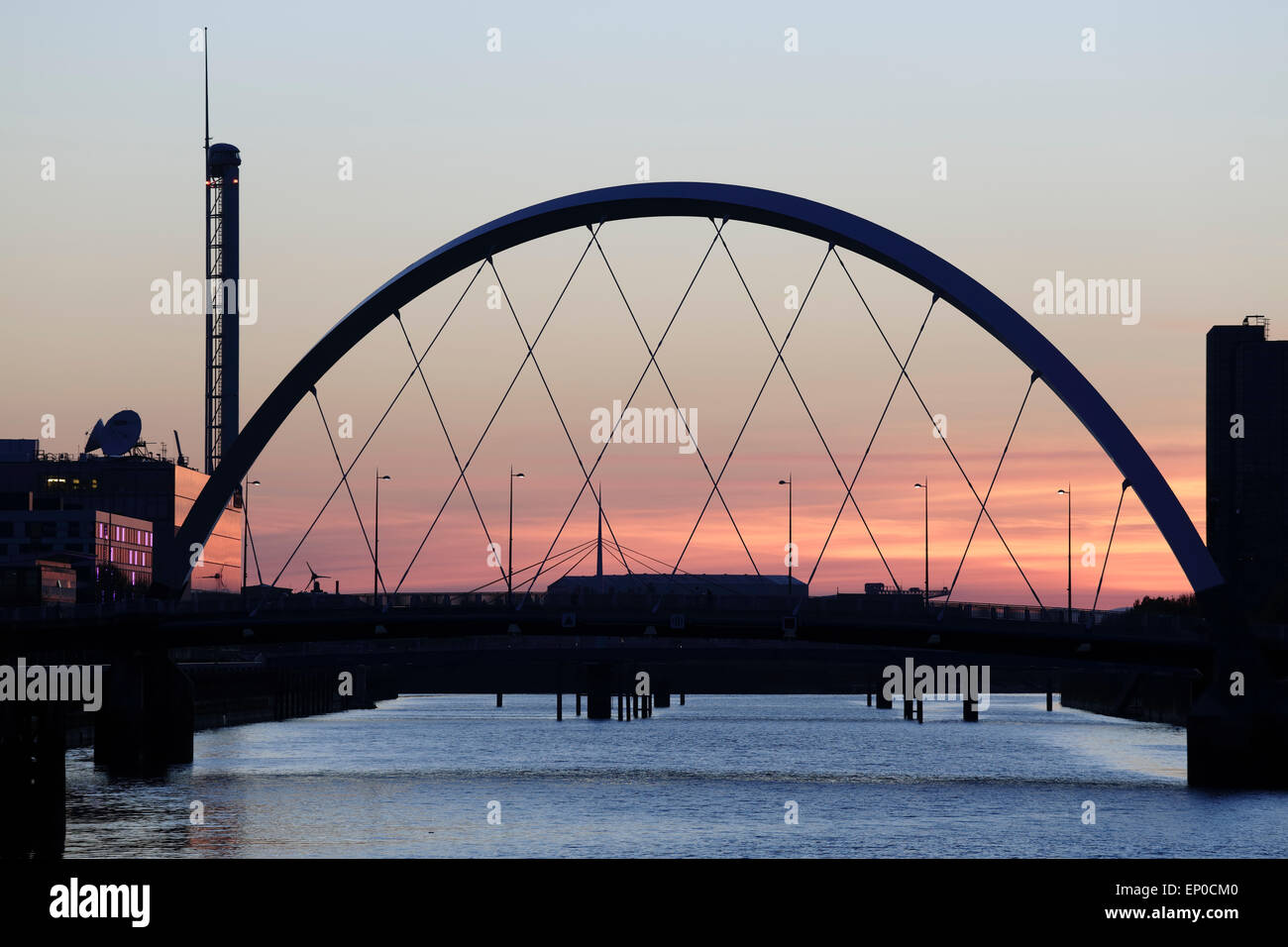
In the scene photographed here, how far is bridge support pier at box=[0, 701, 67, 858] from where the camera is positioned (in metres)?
43.9

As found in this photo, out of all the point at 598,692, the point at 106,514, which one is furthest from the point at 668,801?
the point at 106,514

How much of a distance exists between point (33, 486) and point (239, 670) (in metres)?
57.5

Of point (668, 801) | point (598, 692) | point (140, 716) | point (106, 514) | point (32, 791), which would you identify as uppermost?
point (106, 514)

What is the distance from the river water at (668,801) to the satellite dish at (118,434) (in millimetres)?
64659

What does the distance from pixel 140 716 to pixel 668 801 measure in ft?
82.3

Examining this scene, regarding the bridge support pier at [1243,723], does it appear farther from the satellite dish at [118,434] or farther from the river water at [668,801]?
the satellite dish at [118,434]

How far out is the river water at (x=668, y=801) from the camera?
48.2 metres

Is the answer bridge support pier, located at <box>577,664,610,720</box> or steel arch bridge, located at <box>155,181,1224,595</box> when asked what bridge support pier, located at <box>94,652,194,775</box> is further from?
bridge support pier, located at <box>577,664,610,720</box>

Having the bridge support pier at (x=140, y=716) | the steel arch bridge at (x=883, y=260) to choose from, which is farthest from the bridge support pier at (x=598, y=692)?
the steel arch bridge at (x=883, y=260)

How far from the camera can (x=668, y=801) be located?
6238 cm

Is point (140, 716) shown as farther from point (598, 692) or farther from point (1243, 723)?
point (598, 692)
